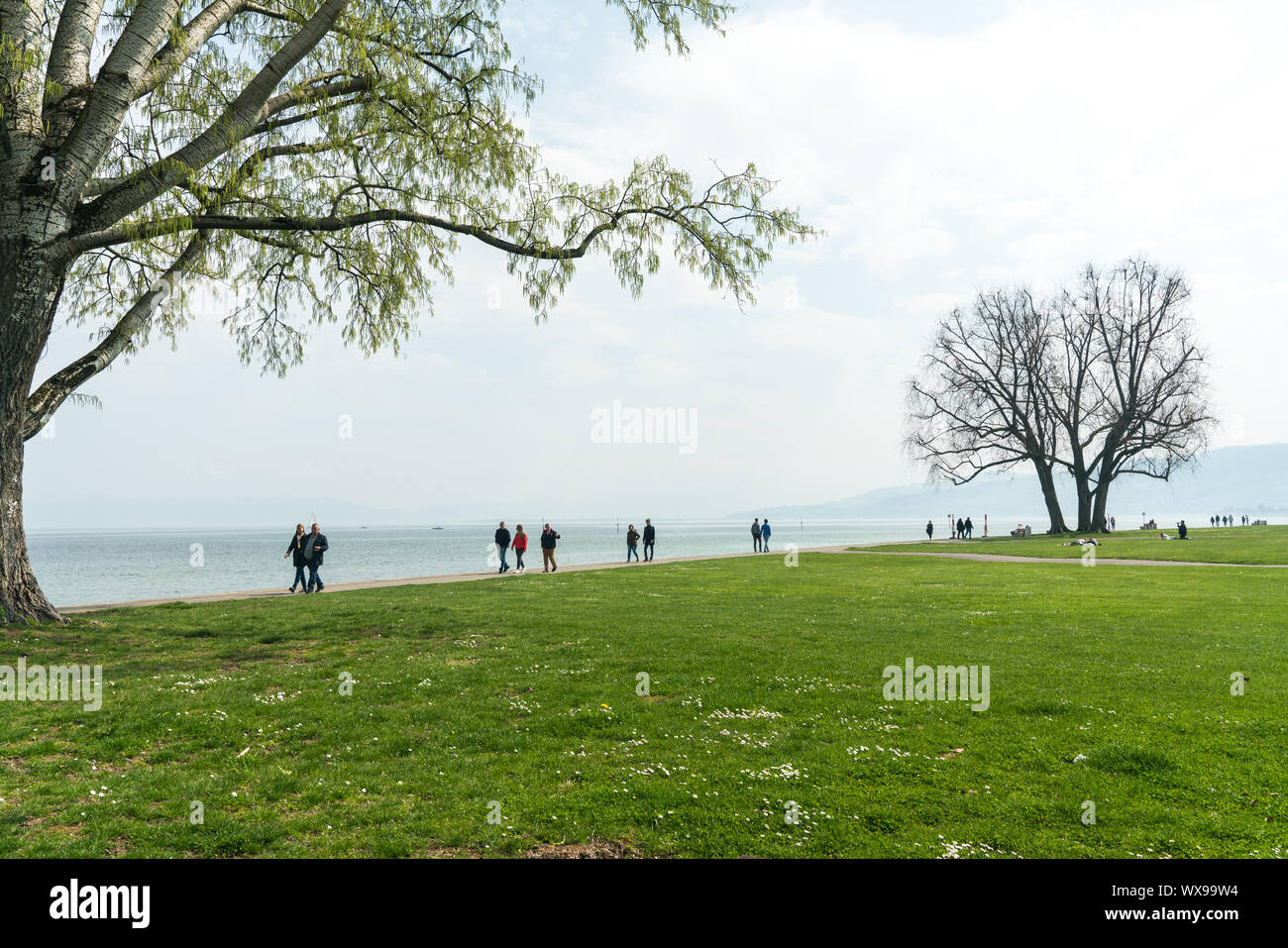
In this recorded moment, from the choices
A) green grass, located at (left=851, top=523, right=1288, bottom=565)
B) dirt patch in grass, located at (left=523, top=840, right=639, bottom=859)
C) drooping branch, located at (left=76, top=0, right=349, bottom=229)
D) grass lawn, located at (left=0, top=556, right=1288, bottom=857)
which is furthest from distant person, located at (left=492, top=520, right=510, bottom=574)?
green grass, located at (left=851, top=523, right=1288, bottom=565)

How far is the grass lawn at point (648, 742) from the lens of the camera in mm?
5656

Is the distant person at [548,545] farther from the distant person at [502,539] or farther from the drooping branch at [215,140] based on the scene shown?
the drooping branch at [215,140]

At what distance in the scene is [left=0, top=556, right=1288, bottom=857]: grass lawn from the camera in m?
5.66

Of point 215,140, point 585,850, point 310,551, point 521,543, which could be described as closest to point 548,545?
point 521,543

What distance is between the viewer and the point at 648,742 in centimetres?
787

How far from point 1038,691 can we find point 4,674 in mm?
14851

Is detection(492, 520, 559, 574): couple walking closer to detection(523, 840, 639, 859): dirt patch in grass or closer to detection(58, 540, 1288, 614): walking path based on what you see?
detection(58, 540, 1288, 614): walking path

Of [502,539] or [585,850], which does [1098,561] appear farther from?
[585,850]

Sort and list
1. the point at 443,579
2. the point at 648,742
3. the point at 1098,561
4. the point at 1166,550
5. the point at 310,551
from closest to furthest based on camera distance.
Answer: the point at 648,742 < the point at 310,551 < the point at 443,579 < the point at 1098,561 < the point at 1166,550

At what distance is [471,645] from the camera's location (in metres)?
13.5

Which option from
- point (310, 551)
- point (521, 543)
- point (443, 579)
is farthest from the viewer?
point (521, 543)

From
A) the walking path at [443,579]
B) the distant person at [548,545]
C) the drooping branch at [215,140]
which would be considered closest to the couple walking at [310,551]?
the walking path at [443,579]

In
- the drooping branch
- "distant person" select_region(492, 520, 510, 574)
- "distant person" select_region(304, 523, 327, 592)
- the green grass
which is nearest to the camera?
the drooping branch
